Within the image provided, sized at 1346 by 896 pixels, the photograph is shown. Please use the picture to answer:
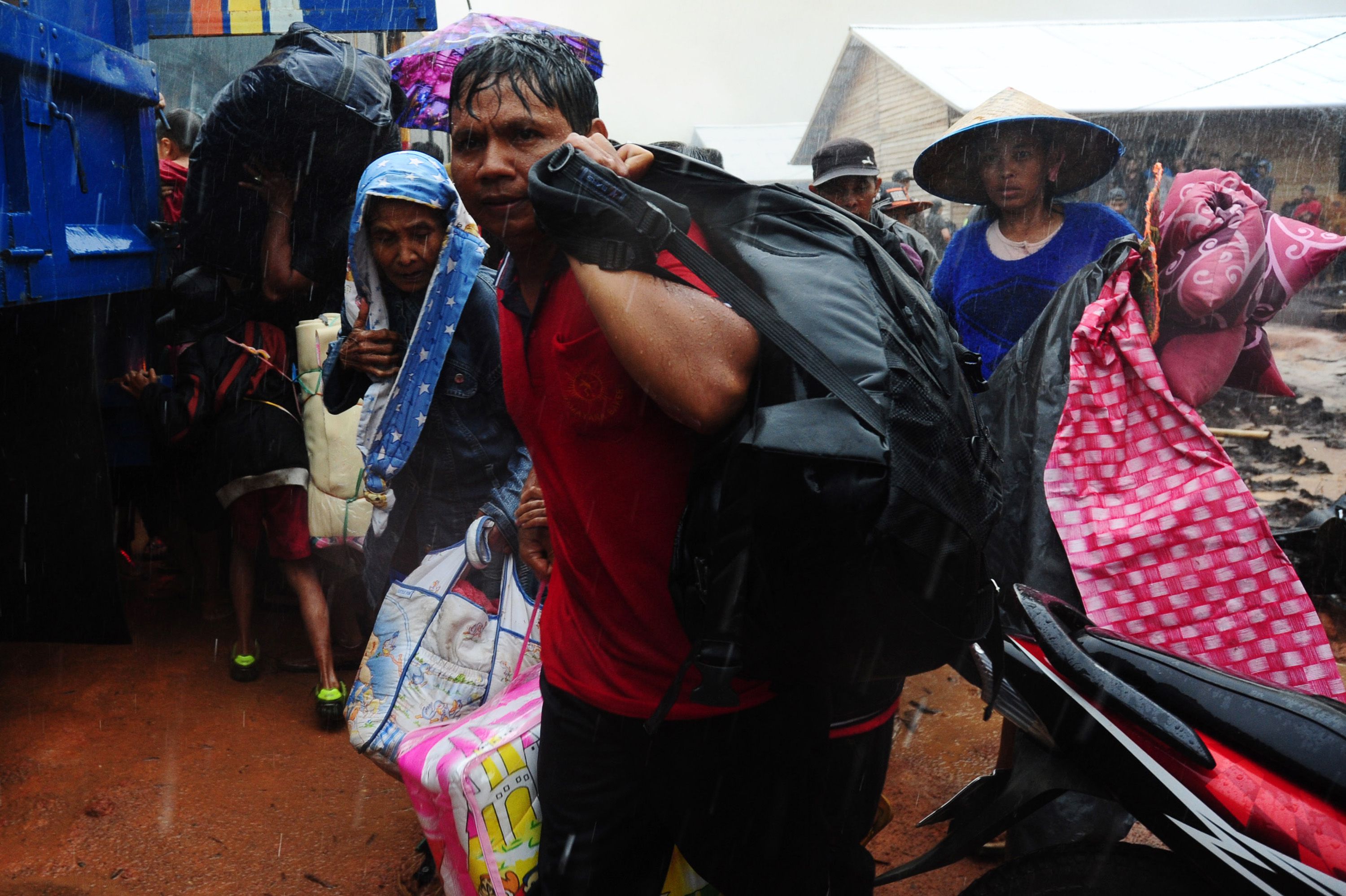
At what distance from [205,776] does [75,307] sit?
1770mm

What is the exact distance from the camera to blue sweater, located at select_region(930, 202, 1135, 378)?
3.31 m

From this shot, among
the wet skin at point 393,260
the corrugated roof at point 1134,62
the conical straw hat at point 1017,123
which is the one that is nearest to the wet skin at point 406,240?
the wet skin at point 393,260

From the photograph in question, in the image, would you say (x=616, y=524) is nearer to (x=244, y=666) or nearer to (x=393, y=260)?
(x=393, y=260)

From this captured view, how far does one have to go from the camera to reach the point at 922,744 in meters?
3.71

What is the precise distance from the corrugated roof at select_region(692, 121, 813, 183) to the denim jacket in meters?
25.1

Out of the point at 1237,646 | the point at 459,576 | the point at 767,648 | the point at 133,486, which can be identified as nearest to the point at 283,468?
the point at 133,486

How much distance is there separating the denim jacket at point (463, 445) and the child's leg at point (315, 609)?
145 centimetres

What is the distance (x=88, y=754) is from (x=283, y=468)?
126 centimetres

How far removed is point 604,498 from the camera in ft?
4.52

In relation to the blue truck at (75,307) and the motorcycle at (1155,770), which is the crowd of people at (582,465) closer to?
the motorcycle at (1155,770)

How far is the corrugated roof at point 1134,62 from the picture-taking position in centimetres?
1608

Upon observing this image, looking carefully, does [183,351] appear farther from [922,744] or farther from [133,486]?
[922,744]

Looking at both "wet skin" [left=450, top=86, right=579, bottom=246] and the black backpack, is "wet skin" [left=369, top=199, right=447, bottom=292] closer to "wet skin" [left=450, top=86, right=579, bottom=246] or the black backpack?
"wet skin" [left=450, top=86, right=579, bottom=246]

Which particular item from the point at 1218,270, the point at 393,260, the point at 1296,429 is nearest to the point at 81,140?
the point at 393,260
